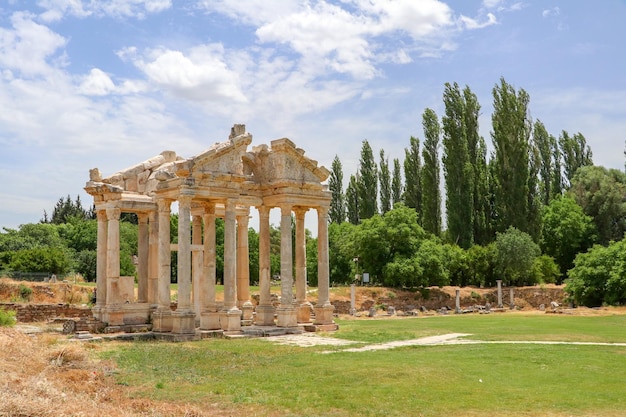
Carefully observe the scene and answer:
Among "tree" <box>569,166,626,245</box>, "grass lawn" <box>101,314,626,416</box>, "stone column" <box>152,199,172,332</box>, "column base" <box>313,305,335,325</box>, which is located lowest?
"grass lawn" <box>101,314,626,416</box>

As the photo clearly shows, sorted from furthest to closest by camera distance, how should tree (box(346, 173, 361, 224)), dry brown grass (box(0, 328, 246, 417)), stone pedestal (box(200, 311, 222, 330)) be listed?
tree (box(346, 173, 361, 224))
stone pedestal (box(200, 311, 222, 330))
dry brown grass (box(0, 328, 246, 417))

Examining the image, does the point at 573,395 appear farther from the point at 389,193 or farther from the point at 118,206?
the point at 389,193

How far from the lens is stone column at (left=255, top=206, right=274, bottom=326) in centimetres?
2838

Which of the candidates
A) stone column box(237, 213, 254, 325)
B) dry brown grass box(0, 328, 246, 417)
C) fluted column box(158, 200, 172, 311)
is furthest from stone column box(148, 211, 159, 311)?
dry brown grass box(0, 328, 246, 417)

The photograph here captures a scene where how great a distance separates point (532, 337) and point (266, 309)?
11.0m

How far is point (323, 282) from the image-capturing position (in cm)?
2945

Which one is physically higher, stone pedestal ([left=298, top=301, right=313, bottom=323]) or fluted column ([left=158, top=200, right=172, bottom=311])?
fluted column ([left=158, top=200, right=172, bottom=311])

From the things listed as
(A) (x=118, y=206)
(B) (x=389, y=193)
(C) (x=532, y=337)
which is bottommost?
(C) (x=532, y=337)

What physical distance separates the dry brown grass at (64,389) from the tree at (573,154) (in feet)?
233

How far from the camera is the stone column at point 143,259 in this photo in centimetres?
2892

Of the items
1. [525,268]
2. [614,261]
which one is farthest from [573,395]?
[525,268]

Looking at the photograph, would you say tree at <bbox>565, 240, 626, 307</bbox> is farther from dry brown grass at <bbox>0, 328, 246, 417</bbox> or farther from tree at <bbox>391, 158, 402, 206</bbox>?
dry brown grass at <bbox>0, 328, 246, 417</bbox>

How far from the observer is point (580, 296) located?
5066cm

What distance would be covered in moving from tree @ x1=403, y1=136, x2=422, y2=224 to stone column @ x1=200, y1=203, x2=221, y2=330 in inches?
1830
